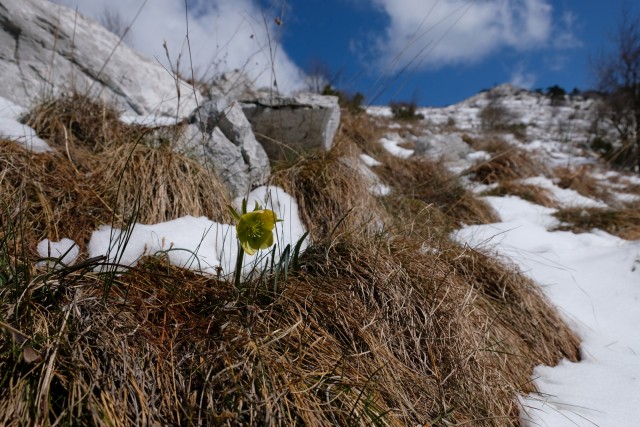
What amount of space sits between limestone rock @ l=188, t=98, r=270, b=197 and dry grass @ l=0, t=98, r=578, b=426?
0.43 m

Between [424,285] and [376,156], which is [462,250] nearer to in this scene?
[424,285]

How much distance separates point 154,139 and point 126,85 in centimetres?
142

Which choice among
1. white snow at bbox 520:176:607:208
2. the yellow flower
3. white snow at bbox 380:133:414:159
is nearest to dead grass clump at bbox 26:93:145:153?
the yellow flower

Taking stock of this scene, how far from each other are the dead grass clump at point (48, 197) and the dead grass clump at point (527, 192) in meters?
3.45

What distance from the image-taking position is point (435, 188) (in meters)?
3.06

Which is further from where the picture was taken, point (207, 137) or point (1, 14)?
point (1, 14)

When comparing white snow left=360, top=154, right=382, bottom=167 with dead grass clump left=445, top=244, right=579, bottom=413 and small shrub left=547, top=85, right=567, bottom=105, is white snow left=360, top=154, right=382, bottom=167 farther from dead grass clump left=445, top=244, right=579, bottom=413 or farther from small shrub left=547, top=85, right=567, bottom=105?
small shrub left=547, top=85, right=567, bottom=105

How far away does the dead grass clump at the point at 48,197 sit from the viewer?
1.45 metres

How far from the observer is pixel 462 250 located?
168 centimetres

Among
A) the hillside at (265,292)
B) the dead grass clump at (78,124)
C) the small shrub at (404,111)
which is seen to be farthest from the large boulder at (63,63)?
the small shrub at (404,111)

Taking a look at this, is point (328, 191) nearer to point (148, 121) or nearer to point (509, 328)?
point (509, 328)

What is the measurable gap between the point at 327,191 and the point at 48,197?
134 cm

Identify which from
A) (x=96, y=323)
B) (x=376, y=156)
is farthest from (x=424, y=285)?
(x=376, y=156)

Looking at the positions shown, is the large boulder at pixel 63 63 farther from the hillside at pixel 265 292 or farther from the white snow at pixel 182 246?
the white snow at pixel 182 246
